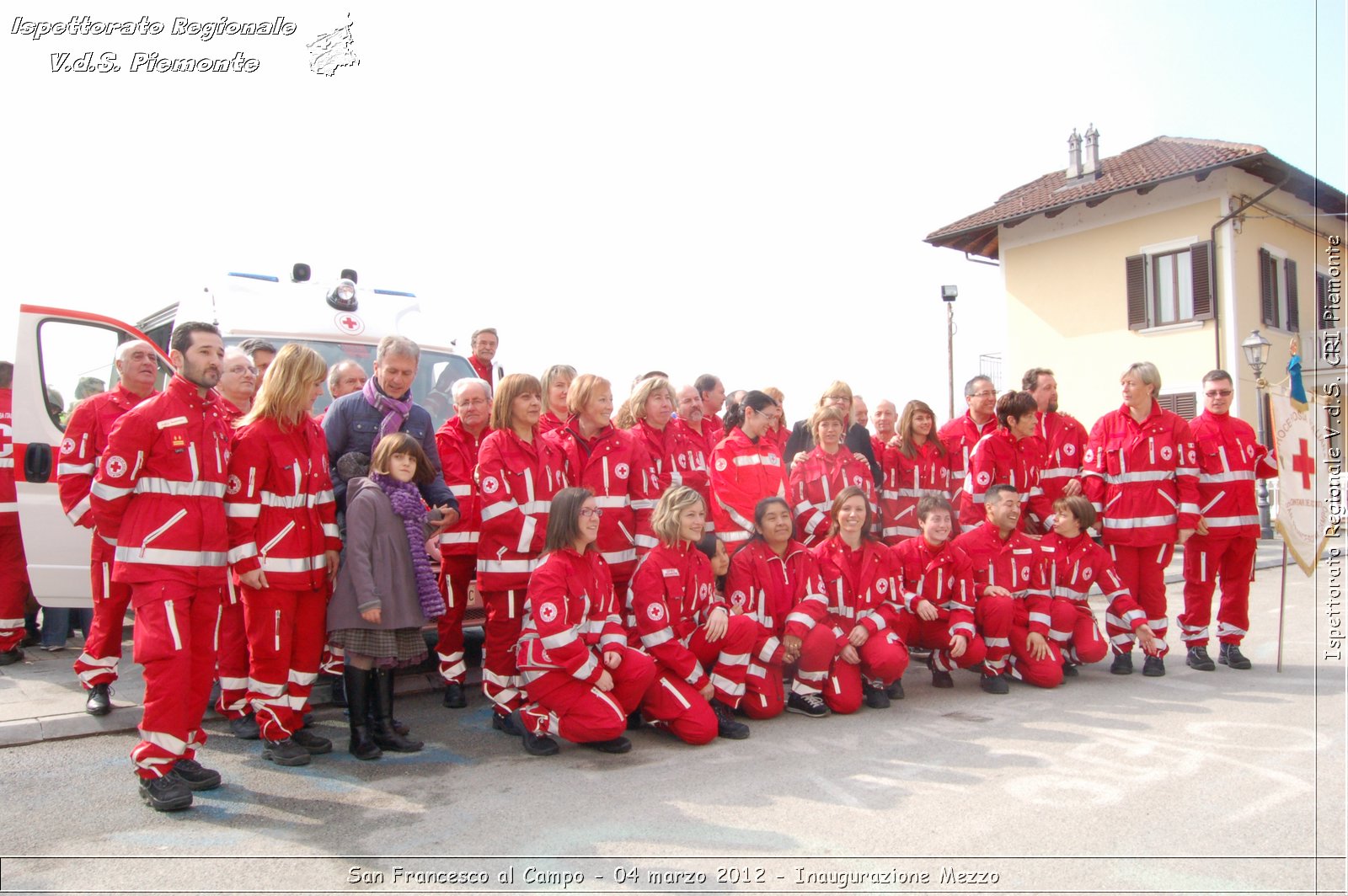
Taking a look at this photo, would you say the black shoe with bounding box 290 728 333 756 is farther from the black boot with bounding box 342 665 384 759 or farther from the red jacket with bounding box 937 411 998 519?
the red jacket with bounding box 937 411 998 519

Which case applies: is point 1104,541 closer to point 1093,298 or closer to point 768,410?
point 768,410

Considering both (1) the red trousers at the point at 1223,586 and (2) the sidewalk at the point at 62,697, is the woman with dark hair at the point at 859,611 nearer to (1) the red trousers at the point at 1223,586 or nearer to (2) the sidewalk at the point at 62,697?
(1) the red trousers at the point at 1223,586

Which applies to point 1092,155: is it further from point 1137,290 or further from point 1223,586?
point 1223,586

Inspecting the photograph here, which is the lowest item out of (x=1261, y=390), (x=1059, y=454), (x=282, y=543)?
(x=282, y=543)

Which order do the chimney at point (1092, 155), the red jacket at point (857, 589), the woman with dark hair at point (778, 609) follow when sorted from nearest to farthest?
the woman with dark hair at point (778, 609) < the red jacket at point (857, 589) < the chimney at point (1092, 155)

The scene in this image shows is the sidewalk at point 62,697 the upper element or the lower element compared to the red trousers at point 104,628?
lower

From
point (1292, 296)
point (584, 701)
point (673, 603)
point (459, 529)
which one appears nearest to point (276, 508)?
point (459, 529)

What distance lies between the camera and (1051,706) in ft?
20.0

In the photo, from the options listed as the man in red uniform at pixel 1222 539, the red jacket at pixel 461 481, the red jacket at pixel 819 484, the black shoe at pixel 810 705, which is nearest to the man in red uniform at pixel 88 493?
the red jacket at pixel 461 481

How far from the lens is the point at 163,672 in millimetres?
4316

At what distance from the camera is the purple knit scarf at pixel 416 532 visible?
5.16 metres

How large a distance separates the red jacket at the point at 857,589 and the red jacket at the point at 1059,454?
7.07 feet

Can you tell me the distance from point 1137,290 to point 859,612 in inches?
847

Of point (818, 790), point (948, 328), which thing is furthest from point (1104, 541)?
point (948, 328)
